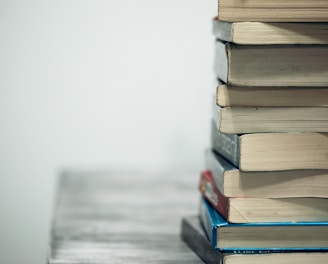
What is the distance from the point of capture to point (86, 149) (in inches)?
119

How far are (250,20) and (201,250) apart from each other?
395 millimetres

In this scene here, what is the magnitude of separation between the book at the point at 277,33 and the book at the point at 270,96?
70 millimetres

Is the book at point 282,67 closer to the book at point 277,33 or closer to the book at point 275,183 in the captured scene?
the book at point 277,33

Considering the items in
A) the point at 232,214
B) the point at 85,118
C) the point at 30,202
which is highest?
the point at 232,214

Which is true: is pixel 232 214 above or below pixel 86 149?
above

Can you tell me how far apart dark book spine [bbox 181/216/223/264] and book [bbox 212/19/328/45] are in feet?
1.02

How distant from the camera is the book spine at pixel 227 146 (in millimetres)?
1185

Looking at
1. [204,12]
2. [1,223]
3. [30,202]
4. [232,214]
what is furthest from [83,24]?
[232,214]

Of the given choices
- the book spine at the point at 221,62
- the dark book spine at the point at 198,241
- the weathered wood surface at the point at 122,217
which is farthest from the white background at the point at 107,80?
the book spine at the point at 221,62

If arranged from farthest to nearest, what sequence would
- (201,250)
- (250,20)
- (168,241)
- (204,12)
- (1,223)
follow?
(204,12) < (1,223) < (168,241) < (201,250) < (250,20)

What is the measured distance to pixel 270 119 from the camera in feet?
3.84

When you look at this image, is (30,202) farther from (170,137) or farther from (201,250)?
(201,250)

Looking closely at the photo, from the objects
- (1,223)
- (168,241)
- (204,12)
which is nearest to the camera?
(168,241)

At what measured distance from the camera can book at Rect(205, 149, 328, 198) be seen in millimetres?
1180
